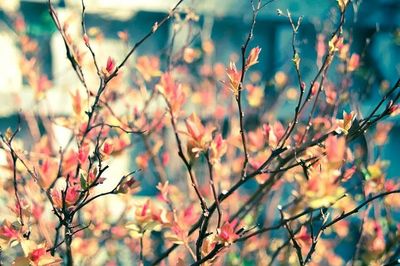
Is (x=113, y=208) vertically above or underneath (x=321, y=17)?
underneath

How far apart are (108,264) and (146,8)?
7.15 feet

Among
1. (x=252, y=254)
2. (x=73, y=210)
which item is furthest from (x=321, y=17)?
(x=73, y=210)

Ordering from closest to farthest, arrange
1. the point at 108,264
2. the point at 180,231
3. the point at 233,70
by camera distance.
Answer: the point at 233,70 → the point at 180,231 → the point at 108,264

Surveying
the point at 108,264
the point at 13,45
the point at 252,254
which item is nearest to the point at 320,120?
the point at 252,254

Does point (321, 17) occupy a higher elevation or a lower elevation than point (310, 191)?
higher

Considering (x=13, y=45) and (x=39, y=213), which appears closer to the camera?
(x=39, y=213)

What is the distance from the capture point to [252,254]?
126 inches

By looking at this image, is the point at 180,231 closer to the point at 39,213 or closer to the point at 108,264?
the point at 39,213

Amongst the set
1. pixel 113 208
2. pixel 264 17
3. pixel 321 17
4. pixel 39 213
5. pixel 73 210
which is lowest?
pixel 73 210

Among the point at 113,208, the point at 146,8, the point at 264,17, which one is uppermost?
the point at 146,8

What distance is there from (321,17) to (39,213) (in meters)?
2.87

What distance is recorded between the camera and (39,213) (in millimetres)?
1953

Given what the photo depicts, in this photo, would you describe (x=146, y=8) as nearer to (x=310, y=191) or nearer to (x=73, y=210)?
(x=73, y=210)

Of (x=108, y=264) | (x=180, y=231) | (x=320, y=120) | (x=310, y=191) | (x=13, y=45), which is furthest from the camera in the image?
(x=13, y=45)
